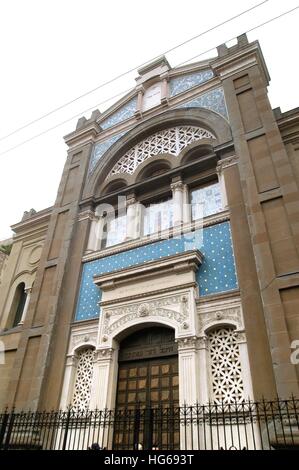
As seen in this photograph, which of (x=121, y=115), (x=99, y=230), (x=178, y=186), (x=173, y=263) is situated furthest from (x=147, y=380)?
(x=121, y=115)

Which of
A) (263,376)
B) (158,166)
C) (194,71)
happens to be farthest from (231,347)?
(194,71)

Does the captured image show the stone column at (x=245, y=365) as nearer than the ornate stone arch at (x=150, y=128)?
Yes

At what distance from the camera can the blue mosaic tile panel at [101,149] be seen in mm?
14031

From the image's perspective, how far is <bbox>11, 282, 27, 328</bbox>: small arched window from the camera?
13.1 m

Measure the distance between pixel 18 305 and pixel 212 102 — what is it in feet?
32.0

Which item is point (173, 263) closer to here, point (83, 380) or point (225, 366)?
point (225, 366)

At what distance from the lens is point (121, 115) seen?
599 inches

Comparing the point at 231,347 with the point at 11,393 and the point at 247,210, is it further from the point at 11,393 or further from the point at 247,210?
the point at 11,393

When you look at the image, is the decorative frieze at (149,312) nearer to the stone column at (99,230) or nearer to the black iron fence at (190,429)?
the black iron fence at (190,429)

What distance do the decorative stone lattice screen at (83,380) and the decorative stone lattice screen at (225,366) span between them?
10.9ft

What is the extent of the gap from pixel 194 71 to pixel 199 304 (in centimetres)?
948

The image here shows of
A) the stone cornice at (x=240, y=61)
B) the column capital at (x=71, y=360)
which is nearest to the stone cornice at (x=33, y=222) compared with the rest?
the column capital at (x=71, y=360)

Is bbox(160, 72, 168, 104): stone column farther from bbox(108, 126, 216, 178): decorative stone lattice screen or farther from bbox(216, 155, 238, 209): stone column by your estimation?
bbox(216, 155, 238, 209): stone column

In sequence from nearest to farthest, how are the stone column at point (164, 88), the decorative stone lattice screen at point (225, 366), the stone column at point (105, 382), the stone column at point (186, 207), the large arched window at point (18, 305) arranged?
the decorative stone lattice screen at point (225, 366), the stone column at point (105, 382), the stone column at point (186, 207), the large arched window at point (18, 305), the stone column at point (164, 88)
